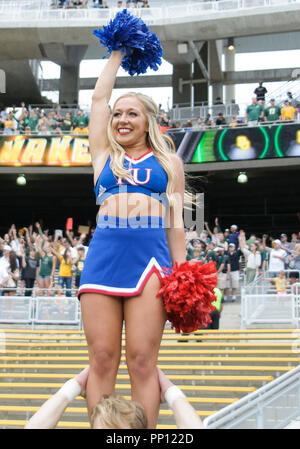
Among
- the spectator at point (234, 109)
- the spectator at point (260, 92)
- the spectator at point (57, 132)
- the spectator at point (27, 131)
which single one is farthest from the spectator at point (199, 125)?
the spectator at point (27, 131)

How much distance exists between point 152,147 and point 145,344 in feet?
2.85

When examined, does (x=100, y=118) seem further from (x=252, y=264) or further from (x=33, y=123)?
(x=33, y=123)

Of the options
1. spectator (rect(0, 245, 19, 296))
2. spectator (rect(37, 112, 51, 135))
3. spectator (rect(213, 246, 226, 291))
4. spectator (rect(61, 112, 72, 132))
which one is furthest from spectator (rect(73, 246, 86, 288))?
spectator (rect(37, 112, 51, 135))

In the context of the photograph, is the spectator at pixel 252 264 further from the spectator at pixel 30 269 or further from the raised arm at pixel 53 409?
the raised arm at pixel 53 409

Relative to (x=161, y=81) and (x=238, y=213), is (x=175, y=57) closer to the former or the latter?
(x=161, y=81)

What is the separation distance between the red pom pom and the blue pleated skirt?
0.29ft

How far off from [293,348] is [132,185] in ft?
21.3

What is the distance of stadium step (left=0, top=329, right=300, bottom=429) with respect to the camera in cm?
702

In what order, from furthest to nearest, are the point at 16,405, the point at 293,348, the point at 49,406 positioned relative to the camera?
the point at 293,348, the point at 16,405, the point at 49,406

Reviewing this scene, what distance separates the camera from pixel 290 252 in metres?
10.6

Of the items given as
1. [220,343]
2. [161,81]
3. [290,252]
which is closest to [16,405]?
[220,343]

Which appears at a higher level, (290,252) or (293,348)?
(290,252)
